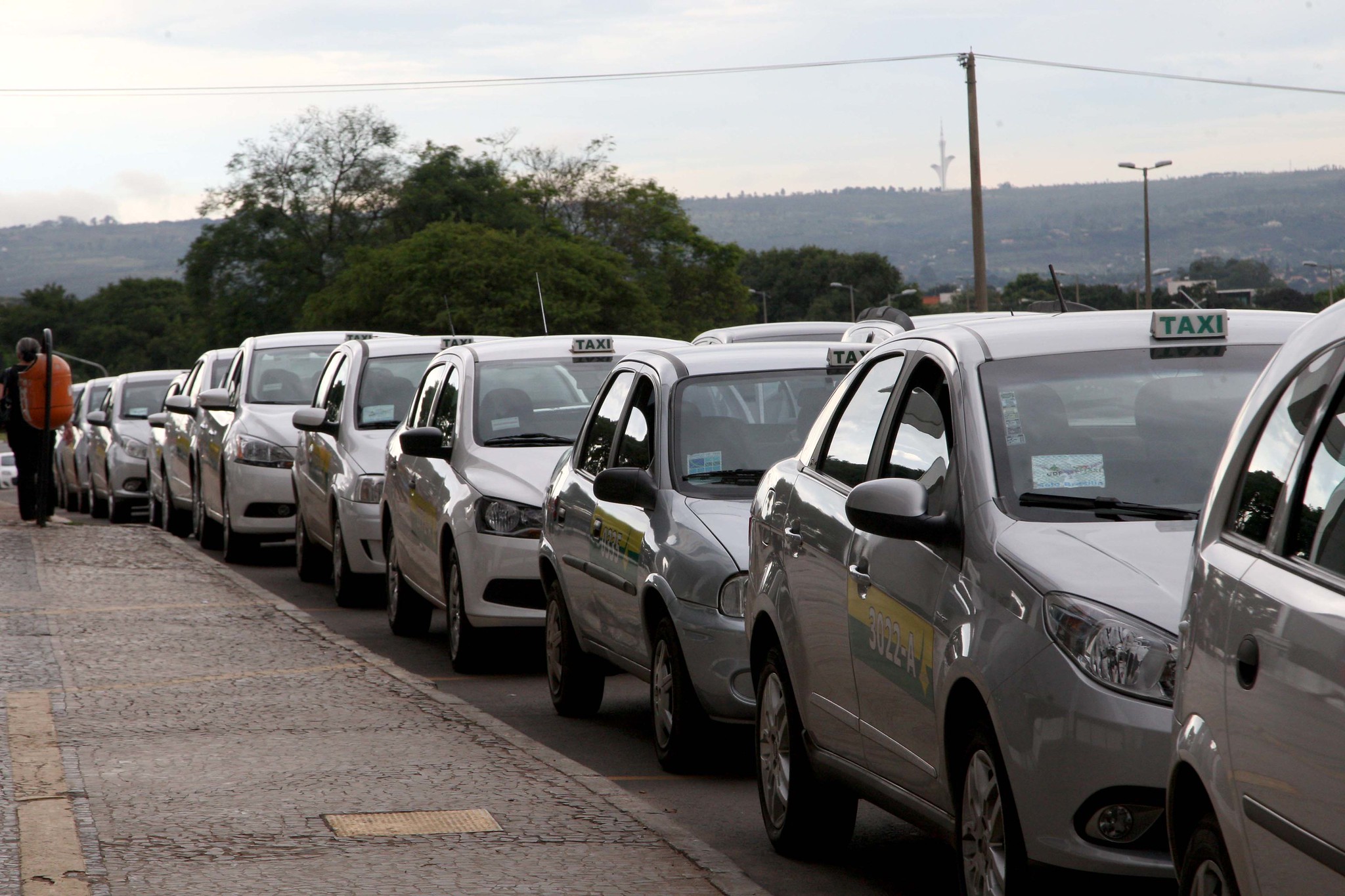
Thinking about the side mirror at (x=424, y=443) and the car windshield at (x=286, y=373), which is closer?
the side mirror at (x=424, y=443)

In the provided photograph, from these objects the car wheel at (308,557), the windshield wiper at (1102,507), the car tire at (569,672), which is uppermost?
the windshield wiper at (1102,507)

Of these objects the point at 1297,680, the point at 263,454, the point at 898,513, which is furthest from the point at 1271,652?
the point at 263,454

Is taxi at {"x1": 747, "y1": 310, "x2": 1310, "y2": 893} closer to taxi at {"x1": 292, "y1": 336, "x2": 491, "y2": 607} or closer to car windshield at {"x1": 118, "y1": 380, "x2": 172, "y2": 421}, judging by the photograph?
taxi at {"x1": 292, "y1": 336, "x2": 491, "y2": 607}

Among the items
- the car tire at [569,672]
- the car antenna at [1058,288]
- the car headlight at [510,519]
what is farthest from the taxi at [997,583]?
the car headlight at [510,519]

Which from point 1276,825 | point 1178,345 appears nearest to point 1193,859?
point 1276,825

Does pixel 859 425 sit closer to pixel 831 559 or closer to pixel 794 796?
pixel 831 559

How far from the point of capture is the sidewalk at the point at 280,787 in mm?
5395

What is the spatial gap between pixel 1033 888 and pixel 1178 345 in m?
1.83

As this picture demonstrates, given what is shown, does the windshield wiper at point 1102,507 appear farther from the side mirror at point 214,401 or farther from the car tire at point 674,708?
the side mirror at point 214,401

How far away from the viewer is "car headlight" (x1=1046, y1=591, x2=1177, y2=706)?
390 centimetres

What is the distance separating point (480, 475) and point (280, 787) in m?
3.51

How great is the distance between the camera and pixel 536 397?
10820mm

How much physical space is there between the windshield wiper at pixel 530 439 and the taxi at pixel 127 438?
Result: 576 inches

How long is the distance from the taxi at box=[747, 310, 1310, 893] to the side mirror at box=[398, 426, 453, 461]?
4.23 metres
